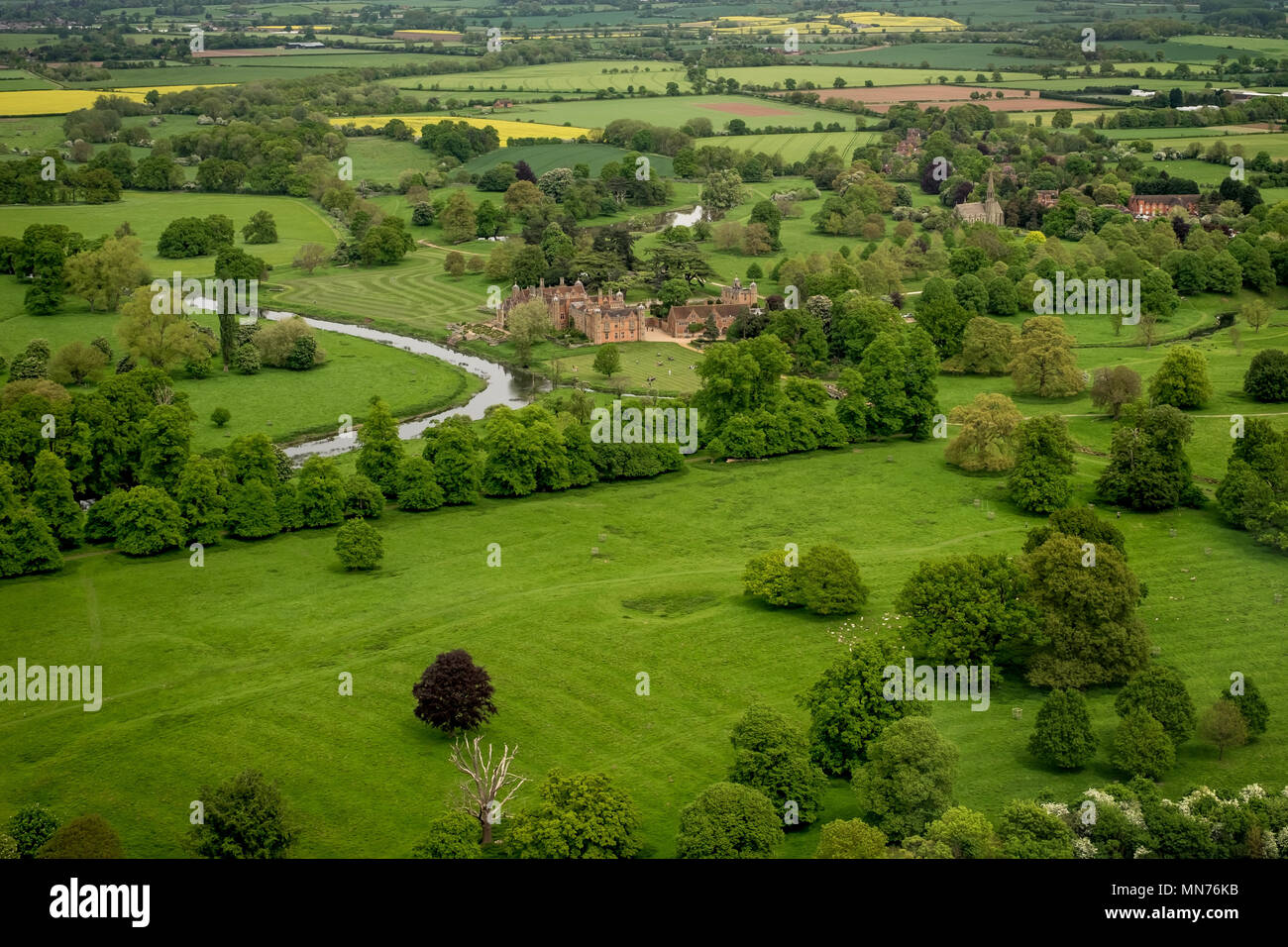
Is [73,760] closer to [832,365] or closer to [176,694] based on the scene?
[176,694]

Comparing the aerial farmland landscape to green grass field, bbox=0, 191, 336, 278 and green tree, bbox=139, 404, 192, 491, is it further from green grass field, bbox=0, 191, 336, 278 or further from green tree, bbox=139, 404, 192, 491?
green grass field, bbox=0, 191, 336, 278

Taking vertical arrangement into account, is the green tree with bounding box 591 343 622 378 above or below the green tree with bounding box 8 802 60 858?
above

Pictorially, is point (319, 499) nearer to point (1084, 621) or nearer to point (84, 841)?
point (84, 841)

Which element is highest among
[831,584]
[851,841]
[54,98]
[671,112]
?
[54,98]

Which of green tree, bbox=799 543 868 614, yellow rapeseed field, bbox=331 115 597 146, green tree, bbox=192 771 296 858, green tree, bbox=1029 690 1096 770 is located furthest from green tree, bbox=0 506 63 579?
yellow rapeseed field, bbox=331 115 597 146

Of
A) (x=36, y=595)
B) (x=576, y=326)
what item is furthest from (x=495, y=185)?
(x=36, y=595)

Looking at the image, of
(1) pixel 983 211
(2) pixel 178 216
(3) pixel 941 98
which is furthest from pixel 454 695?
(3) pixel 941 98
